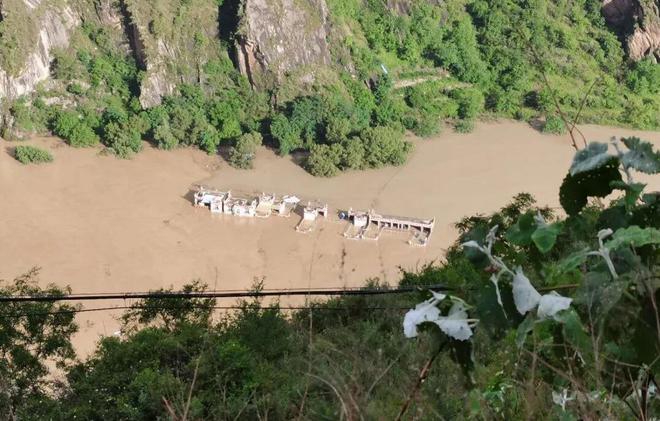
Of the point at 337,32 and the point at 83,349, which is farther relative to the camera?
the point at 337,32

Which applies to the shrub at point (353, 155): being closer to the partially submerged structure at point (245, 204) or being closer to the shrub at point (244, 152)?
the partially submerged structure at point (245, 204)

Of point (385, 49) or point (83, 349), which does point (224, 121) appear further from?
point (83, 349)

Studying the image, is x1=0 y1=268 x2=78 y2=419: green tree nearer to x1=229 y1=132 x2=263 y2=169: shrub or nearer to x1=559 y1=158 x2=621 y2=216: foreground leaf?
x1=559 y1=158 x2=621 y2=216: foreground leaf

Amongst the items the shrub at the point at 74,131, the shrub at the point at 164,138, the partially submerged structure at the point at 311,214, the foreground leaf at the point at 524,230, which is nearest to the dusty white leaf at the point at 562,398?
the foreground leaf at the point at 524,230

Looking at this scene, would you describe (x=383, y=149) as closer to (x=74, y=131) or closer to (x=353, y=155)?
(x=353, y=155)

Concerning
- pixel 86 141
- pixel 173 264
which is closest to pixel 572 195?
pixel 173 264

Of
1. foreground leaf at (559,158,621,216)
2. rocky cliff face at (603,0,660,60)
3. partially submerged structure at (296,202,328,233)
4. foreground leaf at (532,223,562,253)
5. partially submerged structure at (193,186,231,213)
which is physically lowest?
partially submerged structure at (296,202,328,233)

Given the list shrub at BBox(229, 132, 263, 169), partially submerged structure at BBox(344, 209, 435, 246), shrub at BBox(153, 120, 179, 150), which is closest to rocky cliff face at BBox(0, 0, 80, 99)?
shrub at BBox(153, 120, 179, 150)
